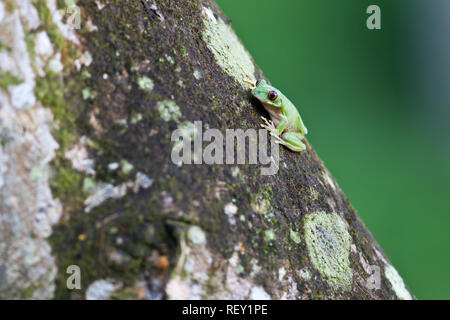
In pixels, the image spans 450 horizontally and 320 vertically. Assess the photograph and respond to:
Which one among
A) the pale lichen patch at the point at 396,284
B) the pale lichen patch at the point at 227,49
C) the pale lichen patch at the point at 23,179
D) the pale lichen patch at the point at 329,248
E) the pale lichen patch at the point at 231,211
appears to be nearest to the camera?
the pale lichen patch at the point at 23,179

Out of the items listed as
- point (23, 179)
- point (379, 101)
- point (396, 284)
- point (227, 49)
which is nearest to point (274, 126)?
point (227, 49)

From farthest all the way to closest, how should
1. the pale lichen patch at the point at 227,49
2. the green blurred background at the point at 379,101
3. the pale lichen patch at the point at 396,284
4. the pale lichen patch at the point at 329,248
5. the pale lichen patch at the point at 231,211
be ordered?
1. the green blurred background at the point at 379,101
2. the pale lichen patch at the point at 396,284
3. the pale lichen patch at the point at 227,49
4. the pale lichen patch at the point at 329,248
5. the pale lichen patch at the point at 231,211

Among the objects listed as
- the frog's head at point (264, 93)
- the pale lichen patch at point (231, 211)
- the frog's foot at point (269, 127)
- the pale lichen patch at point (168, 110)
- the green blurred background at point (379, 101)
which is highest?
the green blurred background at point (379, 101)

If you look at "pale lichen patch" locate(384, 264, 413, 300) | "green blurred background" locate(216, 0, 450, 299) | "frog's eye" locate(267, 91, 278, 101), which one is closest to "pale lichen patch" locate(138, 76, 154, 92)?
"frog's eye" locate(267, 91, 278, 101)

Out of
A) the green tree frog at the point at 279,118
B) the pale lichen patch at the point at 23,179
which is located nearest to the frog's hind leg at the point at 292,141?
the green tree frog at the point at 279,118

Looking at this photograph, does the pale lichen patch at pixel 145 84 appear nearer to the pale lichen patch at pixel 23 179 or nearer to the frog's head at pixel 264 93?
the pale lichen patch at pixel 23 179

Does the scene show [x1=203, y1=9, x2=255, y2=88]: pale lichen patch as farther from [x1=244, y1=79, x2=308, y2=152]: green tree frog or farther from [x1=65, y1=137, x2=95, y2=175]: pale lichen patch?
[x1=65, y1=137, x2=95, y2=175]: pale lichen patch

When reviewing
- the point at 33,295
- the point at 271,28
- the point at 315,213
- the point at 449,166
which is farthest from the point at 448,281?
the point at 33,295

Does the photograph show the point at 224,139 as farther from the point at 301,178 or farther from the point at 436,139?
the point at 436,139
